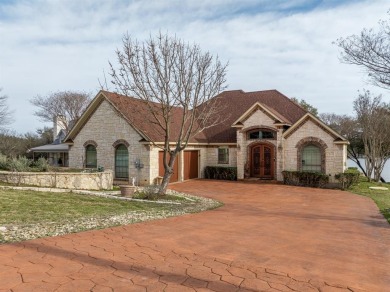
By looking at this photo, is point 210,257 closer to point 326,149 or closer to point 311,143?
point 326,149

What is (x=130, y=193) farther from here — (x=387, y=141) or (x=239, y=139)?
(x=387, y=141)

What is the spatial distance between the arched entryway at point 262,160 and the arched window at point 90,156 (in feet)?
38.7

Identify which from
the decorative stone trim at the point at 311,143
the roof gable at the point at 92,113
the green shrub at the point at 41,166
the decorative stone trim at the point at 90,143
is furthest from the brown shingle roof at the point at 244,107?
the green shrub at the point at 41,166

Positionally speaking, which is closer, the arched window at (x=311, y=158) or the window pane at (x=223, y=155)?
the arched window at (x=311, y=158)

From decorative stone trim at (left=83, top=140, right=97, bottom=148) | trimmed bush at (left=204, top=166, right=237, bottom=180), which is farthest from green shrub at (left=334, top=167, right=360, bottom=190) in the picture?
decorative stone trim at (left=83, top=140, right=97, bottom=148)

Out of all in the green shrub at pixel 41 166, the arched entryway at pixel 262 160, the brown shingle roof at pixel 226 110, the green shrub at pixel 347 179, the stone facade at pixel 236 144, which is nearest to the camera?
the green shrub at pixel 41 166

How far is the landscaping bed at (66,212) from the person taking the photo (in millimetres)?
7807

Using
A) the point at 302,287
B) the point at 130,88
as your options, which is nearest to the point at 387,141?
the point at 130,88

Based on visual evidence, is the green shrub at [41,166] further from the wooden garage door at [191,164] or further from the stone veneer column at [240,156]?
the stone veneer column at [240,156]

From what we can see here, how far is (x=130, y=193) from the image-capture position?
1517 cm

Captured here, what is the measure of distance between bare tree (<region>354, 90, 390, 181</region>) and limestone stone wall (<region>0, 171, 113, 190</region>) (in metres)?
21.0

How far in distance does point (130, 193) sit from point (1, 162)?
28.6 ft

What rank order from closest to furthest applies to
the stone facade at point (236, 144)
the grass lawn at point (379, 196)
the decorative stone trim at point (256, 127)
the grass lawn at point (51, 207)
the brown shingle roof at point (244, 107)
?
the grass lawn at point (51, 207)
the grass lawn at point (379, 196)
the stone facade at point (236, 144)
the decorative stone trim at point (256, 127)
the brown shingle roof at point (244, 107)

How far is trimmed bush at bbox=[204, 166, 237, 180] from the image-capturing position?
982 inches
